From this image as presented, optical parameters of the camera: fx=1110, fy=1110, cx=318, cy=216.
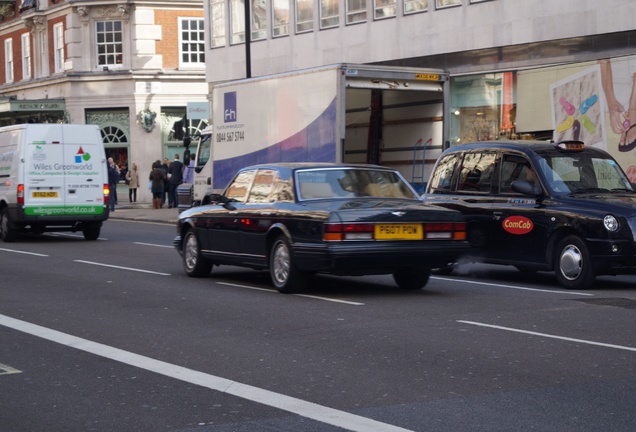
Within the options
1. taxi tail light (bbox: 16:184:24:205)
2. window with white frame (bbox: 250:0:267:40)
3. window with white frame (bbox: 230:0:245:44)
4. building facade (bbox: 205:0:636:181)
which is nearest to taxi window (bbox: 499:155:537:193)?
building facade (bbox: 205:0:636:181)

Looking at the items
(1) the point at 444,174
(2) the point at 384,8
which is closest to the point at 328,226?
A: (1) the point at 444,174

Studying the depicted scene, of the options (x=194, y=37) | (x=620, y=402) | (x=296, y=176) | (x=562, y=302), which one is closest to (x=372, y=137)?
(x=296, y=176)

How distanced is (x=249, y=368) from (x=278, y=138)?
46.3 ft

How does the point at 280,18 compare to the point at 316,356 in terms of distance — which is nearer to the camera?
the point at 316,356

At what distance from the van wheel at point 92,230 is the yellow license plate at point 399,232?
12812 millimetres

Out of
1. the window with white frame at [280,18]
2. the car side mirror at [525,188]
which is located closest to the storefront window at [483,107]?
the window with white frame at [280,18]

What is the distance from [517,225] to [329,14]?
2070cm

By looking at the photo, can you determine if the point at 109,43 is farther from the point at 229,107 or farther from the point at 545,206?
the point at 545,206

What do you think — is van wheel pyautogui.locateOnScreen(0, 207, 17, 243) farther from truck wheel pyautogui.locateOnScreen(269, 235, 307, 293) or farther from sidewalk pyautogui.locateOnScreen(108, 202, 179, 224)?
truck wheel pyautogui.locateOnScreen(269, 235, 307, 293)

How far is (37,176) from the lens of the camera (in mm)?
22312

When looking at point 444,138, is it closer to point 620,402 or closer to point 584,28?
point 584,28

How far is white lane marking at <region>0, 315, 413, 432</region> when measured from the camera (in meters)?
6.20

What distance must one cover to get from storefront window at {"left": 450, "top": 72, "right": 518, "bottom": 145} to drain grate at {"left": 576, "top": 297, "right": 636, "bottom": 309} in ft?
48.9

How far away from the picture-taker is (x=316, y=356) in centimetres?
834
